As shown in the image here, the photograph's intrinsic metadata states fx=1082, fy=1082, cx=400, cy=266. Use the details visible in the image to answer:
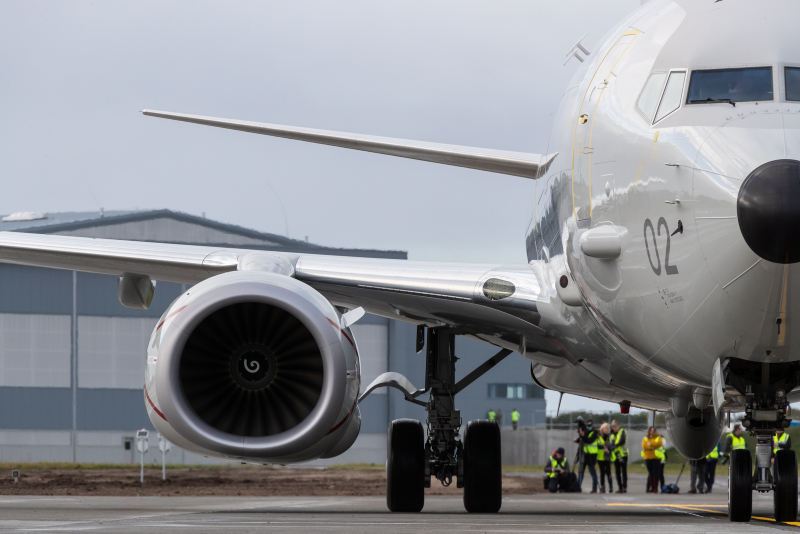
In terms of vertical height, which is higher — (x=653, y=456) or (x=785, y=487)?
(x=785, y=487)

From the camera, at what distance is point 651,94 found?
6.75m

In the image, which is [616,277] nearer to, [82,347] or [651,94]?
[651,94]

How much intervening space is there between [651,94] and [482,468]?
510 centimetres

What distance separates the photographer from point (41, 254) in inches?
379

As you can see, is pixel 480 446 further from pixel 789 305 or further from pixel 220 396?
pixel 789 305

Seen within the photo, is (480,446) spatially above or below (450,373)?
below

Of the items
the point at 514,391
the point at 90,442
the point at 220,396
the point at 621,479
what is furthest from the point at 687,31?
the point at 514,391

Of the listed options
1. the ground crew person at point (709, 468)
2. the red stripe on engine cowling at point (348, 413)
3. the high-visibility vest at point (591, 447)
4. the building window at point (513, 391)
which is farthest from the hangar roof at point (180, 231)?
the red stripe on engine cowling at point (348, 413)

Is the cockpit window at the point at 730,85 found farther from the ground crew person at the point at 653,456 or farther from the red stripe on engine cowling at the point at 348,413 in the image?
the ground crew person at the point at 653,456

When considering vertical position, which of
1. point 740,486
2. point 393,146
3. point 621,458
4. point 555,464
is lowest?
point 555,464

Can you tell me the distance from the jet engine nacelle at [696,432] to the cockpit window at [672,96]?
3.79 meters

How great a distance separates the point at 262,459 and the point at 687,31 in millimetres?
3848

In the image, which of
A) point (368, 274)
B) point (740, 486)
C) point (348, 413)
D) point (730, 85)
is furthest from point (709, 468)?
point (730, 85)

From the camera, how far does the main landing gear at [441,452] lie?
10.5m
